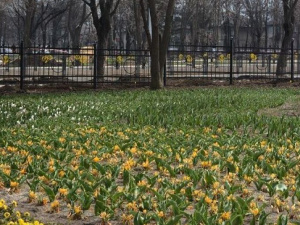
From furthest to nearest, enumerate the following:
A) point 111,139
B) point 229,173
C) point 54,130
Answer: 1. point 54,130
2. point 111,139
3. point 229,173

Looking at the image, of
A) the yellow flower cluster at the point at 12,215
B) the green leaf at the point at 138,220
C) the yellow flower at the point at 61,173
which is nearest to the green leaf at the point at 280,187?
the green leaf at the point at 138,220

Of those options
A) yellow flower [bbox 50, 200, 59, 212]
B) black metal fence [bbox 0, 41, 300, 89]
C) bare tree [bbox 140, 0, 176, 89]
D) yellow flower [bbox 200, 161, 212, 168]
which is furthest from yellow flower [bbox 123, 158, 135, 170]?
black metal fence [bbox 0, 41, 300, 89]

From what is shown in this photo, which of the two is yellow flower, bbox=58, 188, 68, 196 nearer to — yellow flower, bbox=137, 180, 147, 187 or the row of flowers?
the row of flowers

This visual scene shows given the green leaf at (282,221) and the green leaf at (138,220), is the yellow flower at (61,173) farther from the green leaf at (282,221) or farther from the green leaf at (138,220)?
the green leaf at (282,221)

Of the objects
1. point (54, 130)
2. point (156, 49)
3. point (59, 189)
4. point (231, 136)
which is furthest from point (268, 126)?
point (156, 49)

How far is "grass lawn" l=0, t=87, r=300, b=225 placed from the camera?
3977 millimetres

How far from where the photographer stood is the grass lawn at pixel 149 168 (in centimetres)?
398

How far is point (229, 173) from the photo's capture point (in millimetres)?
5137

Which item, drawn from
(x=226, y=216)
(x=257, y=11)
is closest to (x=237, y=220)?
(x=226, y=216)

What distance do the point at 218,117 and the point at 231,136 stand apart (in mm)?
1637

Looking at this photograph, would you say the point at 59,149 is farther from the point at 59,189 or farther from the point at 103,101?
the point at 103,101

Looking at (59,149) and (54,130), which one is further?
(54,130)

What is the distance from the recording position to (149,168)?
18.0ft

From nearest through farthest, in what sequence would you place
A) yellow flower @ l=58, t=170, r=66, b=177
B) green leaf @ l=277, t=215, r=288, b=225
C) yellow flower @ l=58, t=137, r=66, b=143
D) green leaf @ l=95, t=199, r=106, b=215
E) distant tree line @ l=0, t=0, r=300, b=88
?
1. green leaf @ l=277, t=215, r=288, b=225
2. green leaf @ l=95, t=199, r=106, b=215
3. yellow flower @ l=58, t=170, r=66, b=177
4. yellow flower @ l=58, t=137, r=66, b=143
5. distant tree line @ l=0, t=0, r=300, b=88
